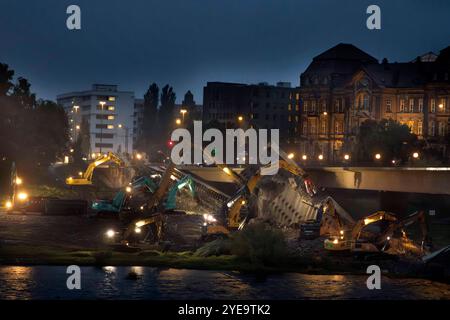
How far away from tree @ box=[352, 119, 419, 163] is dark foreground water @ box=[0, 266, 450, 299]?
7606 centimetres

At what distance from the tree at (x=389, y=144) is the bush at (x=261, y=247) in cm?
7266

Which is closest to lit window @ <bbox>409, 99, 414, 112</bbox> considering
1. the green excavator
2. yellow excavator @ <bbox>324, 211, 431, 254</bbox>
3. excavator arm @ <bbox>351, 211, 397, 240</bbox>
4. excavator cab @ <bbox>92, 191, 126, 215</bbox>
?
the green excavator

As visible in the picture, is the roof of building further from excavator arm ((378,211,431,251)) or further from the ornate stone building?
excavator arm ((378,211,431,251))

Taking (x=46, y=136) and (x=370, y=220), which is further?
(x=46, y=136)

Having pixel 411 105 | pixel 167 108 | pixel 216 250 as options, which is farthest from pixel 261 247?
pixel 167 108

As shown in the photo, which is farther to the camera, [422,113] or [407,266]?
[422,113]

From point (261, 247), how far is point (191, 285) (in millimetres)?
6700

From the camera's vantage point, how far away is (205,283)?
35250 mm

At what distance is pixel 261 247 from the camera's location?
132 feet

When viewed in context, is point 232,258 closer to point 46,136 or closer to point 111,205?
point 111,205

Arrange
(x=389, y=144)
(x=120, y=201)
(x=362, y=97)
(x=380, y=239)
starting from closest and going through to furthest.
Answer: (x=380, y=239) < (x=120, y=201) < (x=389, y=144) < (x=362, y=97)
